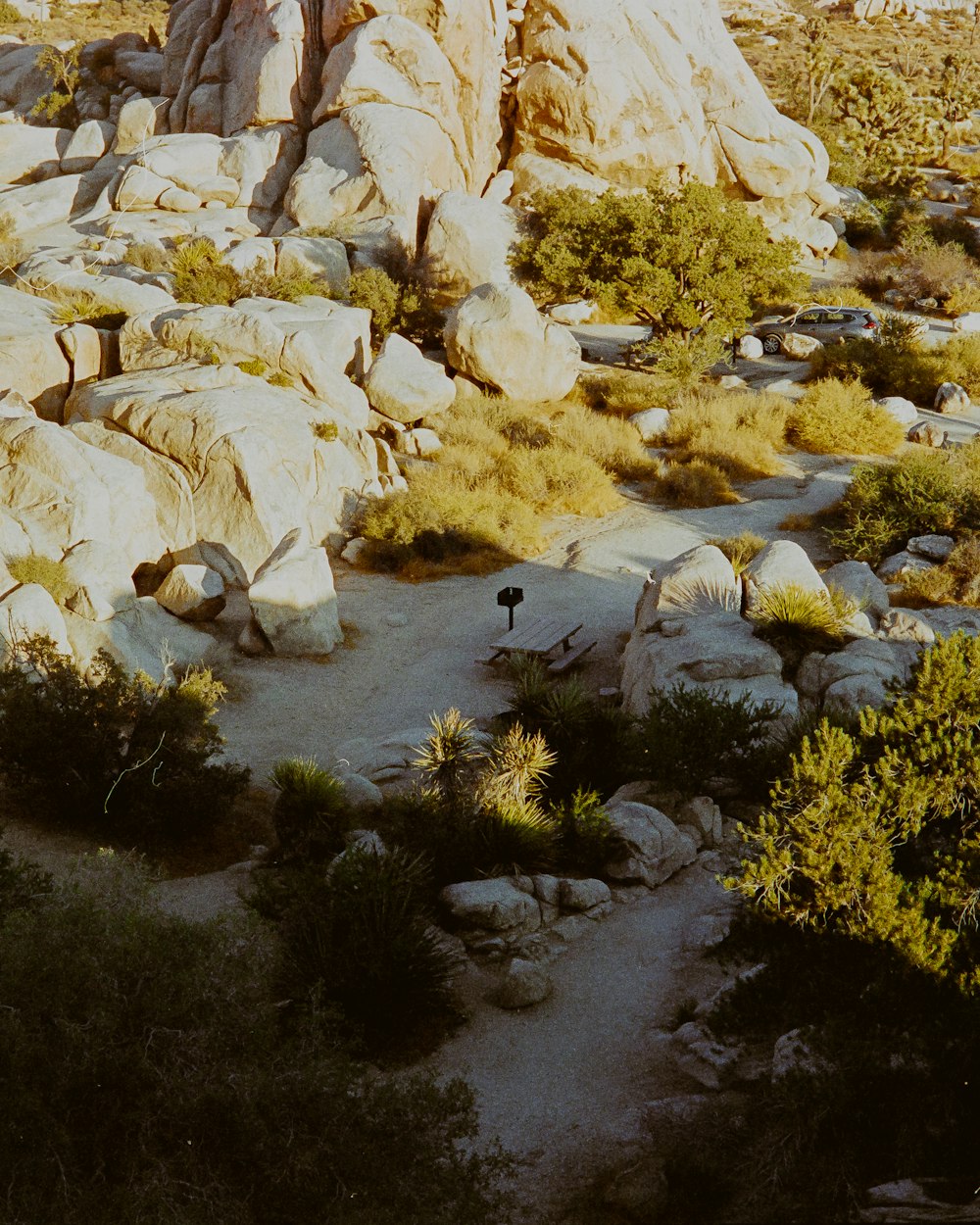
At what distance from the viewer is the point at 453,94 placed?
1399 inches

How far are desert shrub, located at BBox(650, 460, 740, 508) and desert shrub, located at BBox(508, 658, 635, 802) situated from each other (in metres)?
9.96

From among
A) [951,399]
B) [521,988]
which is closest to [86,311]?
[521,988]

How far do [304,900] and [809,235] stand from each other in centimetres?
4004

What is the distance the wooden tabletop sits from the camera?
50.8ft

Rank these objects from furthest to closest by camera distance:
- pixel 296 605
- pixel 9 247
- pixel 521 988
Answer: pixel 9 247 → pixel 296 605 → pixel 521 988

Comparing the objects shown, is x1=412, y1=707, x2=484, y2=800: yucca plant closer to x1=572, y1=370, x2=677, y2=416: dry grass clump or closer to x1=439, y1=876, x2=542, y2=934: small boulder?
x1=439, y1=876, x2=542, y2=934: small boulder

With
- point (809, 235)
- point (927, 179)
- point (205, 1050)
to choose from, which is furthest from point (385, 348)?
point (927, 179)

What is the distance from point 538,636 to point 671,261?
58.4 feet

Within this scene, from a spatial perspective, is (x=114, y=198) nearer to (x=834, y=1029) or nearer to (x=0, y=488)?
(x=0, y=488)

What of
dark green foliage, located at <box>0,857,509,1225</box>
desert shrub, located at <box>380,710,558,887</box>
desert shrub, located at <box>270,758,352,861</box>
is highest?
dark green foliage, located at <box>0,857,509,1225</box>

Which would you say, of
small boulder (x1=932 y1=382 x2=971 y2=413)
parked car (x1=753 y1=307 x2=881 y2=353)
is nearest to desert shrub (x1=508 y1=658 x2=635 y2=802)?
small boulder (x1=932 y1=382 x2=971 y2=413)

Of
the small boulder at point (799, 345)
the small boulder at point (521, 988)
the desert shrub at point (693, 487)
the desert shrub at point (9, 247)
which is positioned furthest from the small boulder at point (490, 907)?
the small boulder at point (799, 345)

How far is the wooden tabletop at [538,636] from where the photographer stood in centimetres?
1548

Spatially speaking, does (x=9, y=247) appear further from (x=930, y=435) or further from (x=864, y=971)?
(x=864, y=971)
